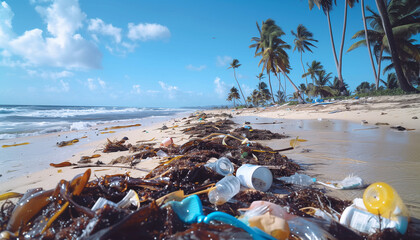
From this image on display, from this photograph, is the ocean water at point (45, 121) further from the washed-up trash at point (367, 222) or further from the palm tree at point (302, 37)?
the palm tree at point (302, 37)

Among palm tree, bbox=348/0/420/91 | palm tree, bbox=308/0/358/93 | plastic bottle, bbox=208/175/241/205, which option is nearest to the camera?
plastic bottle, bbox=208/175/241/205

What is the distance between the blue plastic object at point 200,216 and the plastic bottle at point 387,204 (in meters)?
0.83

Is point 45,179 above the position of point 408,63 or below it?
below

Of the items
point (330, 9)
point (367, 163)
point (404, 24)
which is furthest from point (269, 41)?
point (367, 163)

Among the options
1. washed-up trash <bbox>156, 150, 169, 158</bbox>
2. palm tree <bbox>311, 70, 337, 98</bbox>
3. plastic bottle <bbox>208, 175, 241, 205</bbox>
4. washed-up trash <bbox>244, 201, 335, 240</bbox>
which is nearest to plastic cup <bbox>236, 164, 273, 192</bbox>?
plastic bottle <bbox>208, 175, 241, 205</bbox>

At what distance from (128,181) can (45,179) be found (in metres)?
2.14

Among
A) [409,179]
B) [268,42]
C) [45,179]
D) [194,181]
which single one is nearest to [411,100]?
[409,179]

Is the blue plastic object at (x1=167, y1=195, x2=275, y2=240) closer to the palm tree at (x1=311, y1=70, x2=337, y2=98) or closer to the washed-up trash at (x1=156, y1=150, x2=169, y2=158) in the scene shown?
the washed-up trash at (x1=156, y1=150, x2=169, y2=158)

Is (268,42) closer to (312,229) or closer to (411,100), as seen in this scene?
(411,100)

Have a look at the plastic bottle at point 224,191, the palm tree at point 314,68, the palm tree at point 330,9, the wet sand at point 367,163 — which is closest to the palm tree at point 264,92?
the palm tree at point 314,68

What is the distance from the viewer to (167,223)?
3.96 feet

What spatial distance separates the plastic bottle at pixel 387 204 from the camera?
3.76ft

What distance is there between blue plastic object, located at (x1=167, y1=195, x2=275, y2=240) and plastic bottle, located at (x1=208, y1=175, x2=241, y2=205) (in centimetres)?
33

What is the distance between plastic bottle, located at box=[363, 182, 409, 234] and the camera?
1146 millimetres
